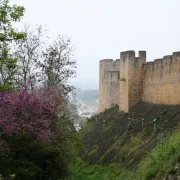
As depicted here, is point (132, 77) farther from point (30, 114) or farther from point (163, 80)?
point (30, 114)

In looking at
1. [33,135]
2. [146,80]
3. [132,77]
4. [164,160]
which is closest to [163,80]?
[146,80]

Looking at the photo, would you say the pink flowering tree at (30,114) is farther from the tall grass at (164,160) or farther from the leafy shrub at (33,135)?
the tall grass at (164,160)

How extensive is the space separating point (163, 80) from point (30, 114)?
974 centimetres

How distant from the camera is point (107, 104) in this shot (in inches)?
1226

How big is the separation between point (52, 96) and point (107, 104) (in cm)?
1615

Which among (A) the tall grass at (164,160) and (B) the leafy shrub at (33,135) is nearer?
(A) the tall grass at (164,160)

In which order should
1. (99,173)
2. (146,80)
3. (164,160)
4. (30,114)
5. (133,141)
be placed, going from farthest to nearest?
(146,80) < (133,141) < (99,173) < (30,114) < (164,160)

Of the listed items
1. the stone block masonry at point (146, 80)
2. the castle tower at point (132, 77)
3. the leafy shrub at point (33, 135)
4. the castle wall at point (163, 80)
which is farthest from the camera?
the castle tower at point (132, 77)

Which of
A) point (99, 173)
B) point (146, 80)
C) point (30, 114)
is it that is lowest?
point (99, 173)

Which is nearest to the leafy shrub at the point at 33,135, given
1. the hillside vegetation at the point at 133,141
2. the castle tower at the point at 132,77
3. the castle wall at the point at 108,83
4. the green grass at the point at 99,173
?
the green grass at the point at 99,173

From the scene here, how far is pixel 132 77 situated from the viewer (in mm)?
23688

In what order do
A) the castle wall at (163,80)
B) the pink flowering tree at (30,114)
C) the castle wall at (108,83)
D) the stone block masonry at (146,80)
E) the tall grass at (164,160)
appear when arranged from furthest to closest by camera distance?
the castle wall at (108,83) → the stone block masonry at (146,80) → the castle wall at (163,80) → the pink flowering tree at (30,114) → the tall grass at (164,160)

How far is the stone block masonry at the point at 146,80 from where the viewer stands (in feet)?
65.2

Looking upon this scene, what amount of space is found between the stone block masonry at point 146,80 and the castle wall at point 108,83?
172mm
